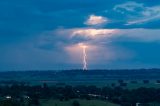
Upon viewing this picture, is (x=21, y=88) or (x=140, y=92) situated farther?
(x=21, y=88)

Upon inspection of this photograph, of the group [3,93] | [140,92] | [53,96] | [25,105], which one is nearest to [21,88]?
[3,93]

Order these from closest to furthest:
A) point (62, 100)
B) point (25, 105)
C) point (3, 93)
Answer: point (25, 105) < point (62, 100) < point (3, 93)

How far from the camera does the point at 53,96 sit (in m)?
147

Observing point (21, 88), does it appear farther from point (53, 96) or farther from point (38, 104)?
point (38, 104)

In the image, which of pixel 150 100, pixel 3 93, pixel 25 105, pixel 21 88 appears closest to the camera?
pixel 25 105

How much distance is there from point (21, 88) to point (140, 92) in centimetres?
3821

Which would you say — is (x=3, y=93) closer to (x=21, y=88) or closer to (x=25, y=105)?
(x=21, y=88)

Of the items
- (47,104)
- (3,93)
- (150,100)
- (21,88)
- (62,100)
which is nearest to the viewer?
(47,104)

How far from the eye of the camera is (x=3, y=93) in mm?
155500

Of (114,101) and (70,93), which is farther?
(70,93)

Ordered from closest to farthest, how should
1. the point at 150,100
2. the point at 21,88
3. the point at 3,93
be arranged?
the point at 150,100
the point at 3,93
the point at 21,88

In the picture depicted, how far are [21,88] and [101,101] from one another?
43666 mm

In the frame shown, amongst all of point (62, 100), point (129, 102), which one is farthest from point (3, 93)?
point (129, 102)

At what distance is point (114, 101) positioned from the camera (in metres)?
140
